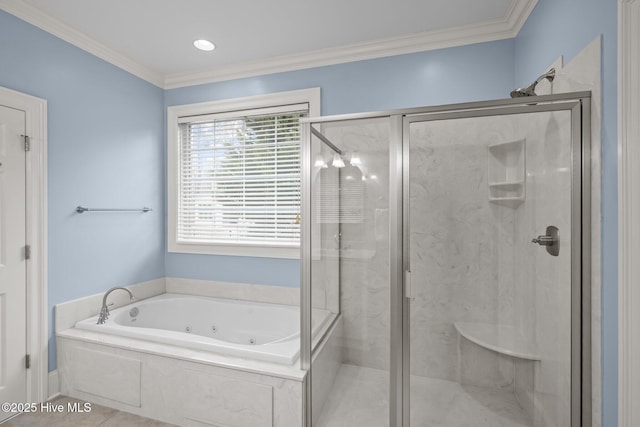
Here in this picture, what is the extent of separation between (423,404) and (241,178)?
220 centimetres

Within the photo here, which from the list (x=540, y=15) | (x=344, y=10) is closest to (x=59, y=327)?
(x=344, y=10)

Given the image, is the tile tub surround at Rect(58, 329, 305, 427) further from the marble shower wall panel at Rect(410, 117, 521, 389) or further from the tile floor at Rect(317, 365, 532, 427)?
the marble shower wall panel at Rect(410, 117, 521, 389)

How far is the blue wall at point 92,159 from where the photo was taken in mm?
2061

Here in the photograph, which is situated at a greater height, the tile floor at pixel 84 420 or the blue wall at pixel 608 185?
the blue wall at pixel 608 185

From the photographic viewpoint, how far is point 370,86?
2.45m

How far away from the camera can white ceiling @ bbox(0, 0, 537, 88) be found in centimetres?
197

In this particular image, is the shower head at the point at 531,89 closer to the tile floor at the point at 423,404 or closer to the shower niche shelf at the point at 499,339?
the shower niche shelf at the point at 499,339

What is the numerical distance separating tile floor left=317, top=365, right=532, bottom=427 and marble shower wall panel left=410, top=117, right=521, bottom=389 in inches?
Result: 2.4

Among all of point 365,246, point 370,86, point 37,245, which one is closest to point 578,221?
point 365,246

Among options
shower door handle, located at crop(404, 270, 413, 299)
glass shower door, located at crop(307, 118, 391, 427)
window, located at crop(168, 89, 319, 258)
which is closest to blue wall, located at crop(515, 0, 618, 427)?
shower door handle, located at crop(404, 270, 413, 299)

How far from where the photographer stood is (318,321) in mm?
1737

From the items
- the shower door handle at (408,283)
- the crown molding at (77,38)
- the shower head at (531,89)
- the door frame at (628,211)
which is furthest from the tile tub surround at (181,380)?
the crown molding at (77,38)

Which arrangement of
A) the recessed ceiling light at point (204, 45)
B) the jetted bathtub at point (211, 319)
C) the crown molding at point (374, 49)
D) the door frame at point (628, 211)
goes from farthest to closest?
1. the jetted bathtub at point (211, 319)
2. the recessed ceiling light at point (204, 45)
3. the crown molding at point (374, 49)
4. the door frame at point (628, 211)

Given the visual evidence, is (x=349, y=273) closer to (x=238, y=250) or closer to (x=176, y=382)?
(x=176, y=382)
